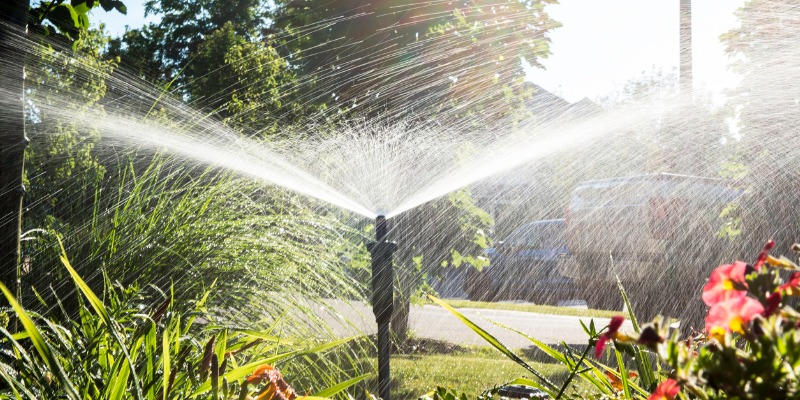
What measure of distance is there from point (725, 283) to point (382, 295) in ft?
4.61

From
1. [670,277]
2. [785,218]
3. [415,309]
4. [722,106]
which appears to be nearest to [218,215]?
[785,218]

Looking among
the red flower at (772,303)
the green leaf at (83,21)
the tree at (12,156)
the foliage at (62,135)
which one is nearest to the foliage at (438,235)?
the foliage at (62,135)

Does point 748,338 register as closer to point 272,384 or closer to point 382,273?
point 272,384

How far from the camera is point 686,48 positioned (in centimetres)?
1069

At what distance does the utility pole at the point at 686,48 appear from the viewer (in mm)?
10549

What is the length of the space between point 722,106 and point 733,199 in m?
1.50

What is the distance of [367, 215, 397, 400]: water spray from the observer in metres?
2.27

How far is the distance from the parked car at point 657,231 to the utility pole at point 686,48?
3534 millimetres

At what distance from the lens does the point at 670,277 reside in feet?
22.3

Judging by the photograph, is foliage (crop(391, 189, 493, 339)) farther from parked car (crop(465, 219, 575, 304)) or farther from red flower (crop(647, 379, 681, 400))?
red flower (crop(647, 379, 681, 400))

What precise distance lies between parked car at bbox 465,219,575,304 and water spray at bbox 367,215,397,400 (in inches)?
382

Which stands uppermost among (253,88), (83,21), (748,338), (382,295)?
(83,21)

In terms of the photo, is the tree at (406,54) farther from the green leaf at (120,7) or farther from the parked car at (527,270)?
the parked car at (527,270)

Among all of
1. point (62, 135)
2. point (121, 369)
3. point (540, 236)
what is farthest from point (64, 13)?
point (540, 236)
